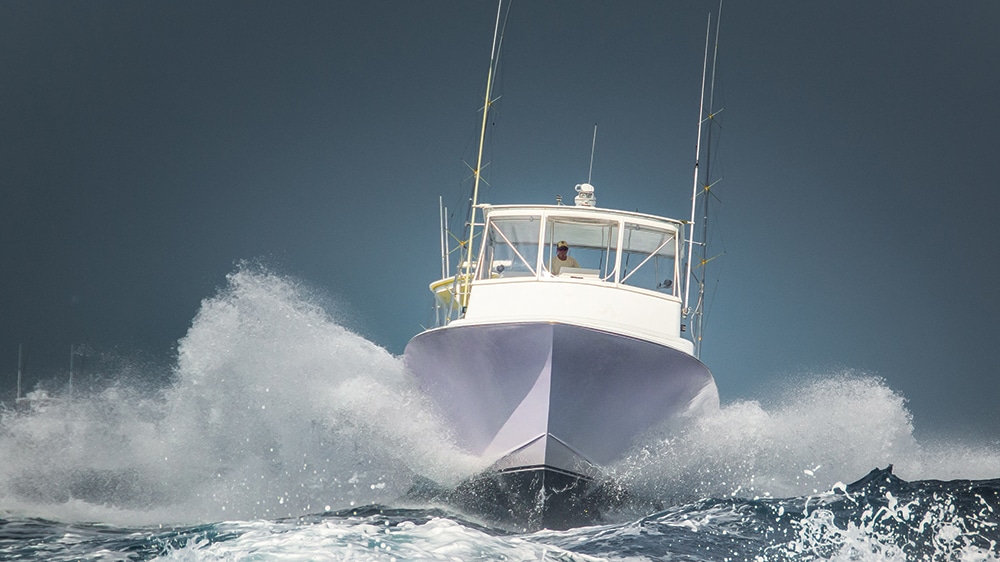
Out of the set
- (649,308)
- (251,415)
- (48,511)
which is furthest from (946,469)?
(48,511)

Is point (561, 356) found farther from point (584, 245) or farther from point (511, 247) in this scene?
point (584, 245)

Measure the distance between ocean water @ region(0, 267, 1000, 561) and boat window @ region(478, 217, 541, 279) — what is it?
2086 millimetres

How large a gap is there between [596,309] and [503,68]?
68.2 ft

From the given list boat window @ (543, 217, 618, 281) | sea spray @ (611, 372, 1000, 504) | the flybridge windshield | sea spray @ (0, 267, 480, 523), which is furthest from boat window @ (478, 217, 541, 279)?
sea spray @ (611, 372, 1000, 504)

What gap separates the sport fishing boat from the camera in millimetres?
12953

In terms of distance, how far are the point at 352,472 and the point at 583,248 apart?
4.60 metres

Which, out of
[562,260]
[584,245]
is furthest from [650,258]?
[562,260]

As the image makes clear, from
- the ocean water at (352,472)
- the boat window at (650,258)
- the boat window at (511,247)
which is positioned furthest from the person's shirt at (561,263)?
the ocean water at (352,472)

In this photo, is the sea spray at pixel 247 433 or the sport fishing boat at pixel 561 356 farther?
the sea spray at pixel 247 433

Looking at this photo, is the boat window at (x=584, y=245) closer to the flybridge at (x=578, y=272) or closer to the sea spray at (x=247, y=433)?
the flybridge at (x=578, y=272)

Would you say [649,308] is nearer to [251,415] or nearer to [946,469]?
[251,415]

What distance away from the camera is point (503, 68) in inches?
1314

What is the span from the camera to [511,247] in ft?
49.3

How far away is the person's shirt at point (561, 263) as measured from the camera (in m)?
14.9
